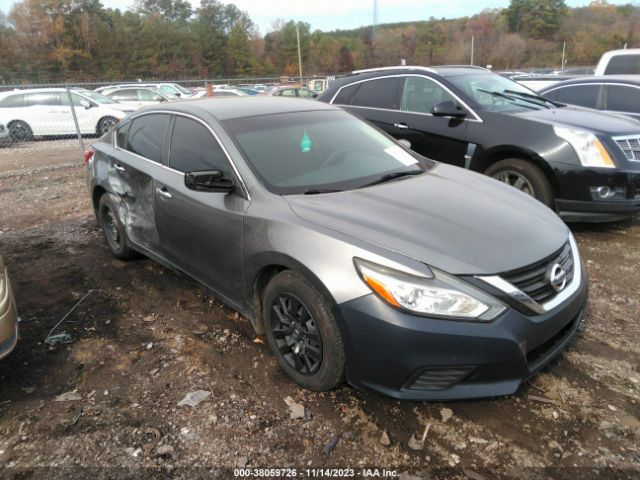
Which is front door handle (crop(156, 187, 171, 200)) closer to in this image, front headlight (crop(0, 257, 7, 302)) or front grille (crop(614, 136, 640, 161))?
front headlight (crop(0, 257, 7, 302))

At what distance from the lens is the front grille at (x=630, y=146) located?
4841 mm

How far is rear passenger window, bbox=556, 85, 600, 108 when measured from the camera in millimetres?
7527

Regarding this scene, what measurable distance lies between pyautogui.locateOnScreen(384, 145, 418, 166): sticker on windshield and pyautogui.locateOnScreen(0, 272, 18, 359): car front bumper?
271 cm

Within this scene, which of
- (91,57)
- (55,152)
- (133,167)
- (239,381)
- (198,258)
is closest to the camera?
(239,381)

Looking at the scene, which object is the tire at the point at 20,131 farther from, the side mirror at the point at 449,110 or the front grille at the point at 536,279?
the front grille at the point at 536,279

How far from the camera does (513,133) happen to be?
5.11 m

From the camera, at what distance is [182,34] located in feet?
241

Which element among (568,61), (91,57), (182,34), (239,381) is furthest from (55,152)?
(568,61)

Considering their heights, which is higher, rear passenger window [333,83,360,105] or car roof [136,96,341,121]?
car roof [136,96,341,121]

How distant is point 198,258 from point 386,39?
305 feet

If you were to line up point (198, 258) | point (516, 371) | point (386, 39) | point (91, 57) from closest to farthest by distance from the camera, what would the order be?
point (516, 371)
point (198, 258)
point (91, 57)
point (386, 39)

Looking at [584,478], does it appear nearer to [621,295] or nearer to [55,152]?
[621,295]

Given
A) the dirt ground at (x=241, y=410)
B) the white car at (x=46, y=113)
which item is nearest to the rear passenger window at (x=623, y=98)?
the dirt ground at (x=241, y=410)

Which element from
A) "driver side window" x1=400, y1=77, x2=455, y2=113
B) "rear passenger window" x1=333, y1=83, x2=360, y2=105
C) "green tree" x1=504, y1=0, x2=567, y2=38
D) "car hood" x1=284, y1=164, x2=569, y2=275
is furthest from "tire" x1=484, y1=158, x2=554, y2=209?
"green tree" x1=504, y1=0, x2=567, y2=38
